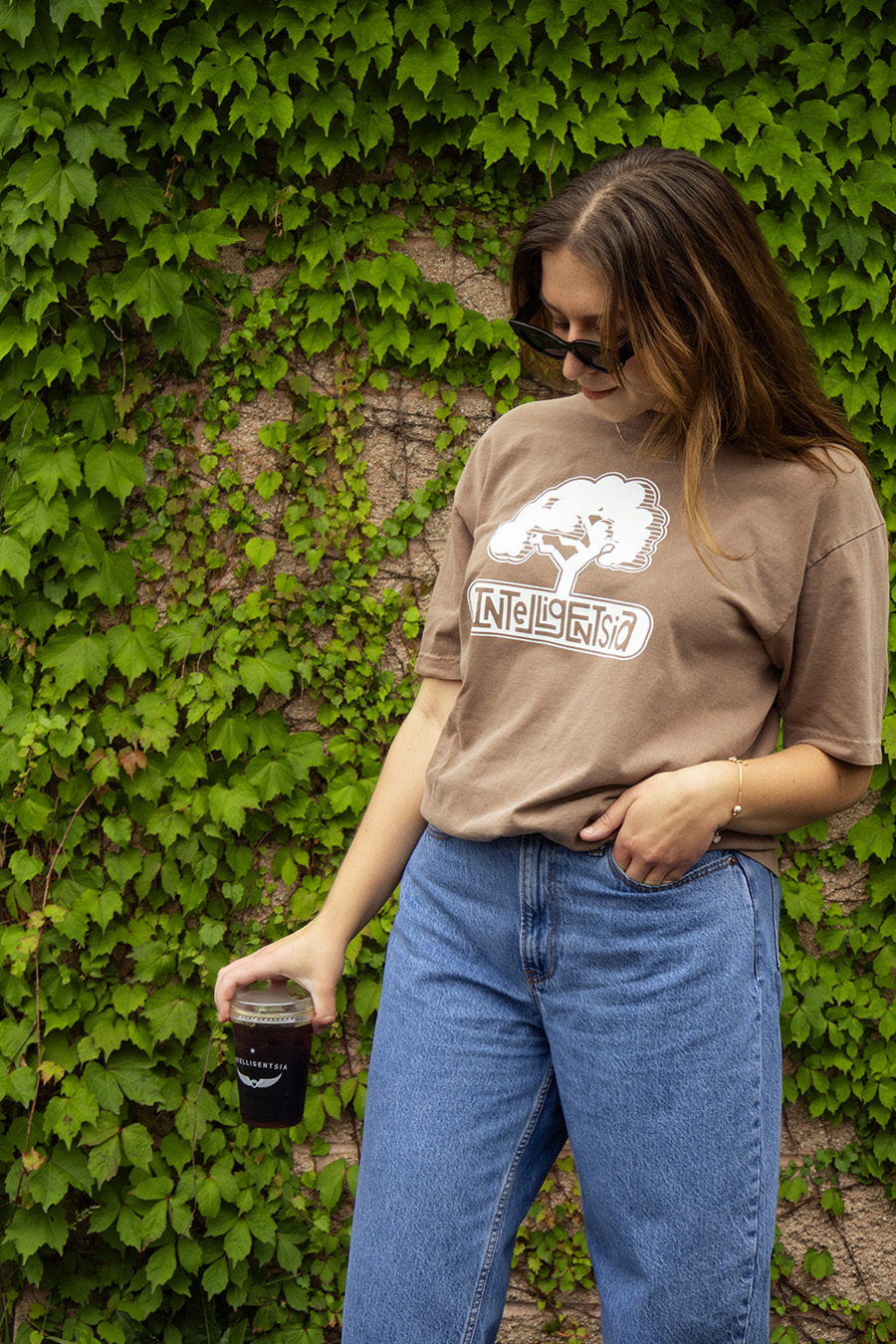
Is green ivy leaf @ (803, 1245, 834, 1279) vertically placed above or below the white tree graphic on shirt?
below

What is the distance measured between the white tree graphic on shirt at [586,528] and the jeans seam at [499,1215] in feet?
2.01

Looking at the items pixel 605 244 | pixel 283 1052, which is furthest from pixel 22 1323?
pixel 605 244

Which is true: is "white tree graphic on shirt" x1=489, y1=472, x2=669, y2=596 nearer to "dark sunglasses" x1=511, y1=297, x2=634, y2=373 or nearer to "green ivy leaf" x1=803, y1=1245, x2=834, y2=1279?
"dark sunglasses" x1=511, y1=297, x2=634, y2=373

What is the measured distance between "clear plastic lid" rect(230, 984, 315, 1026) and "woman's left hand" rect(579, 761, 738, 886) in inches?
19.8

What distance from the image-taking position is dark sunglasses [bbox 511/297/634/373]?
118 centimetres

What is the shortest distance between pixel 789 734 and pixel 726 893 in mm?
223

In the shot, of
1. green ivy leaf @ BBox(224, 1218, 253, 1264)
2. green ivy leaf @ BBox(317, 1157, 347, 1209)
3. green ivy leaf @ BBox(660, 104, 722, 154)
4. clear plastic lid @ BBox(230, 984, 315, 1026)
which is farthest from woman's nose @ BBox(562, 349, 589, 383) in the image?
green ivy leaf @ BBox(224, 1218, 253, 1264)

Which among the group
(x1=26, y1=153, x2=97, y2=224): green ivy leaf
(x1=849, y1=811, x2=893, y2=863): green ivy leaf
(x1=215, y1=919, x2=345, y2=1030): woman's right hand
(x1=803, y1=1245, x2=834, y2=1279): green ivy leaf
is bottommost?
(x1=803, y1=1245, x2=834, y2=1279): green ivy leaf

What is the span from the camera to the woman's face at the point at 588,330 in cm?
118

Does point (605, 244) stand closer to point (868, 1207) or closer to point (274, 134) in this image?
point (274, 134)

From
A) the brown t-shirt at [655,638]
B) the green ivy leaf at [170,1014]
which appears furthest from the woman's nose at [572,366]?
the green ivy leaf at [170,1014]

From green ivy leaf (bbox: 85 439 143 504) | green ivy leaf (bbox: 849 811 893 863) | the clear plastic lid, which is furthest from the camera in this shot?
green ivy leaf (bbox: 849 811 893 863)

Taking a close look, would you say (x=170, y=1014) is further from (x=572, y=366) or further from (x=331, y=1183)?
(x=572, y=366)

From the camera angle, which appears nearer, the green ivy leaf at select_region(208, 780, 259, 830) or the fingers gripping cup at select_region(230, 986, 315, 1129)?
the fingers gripping cup at select_region(230, 986, 315, 1129)
